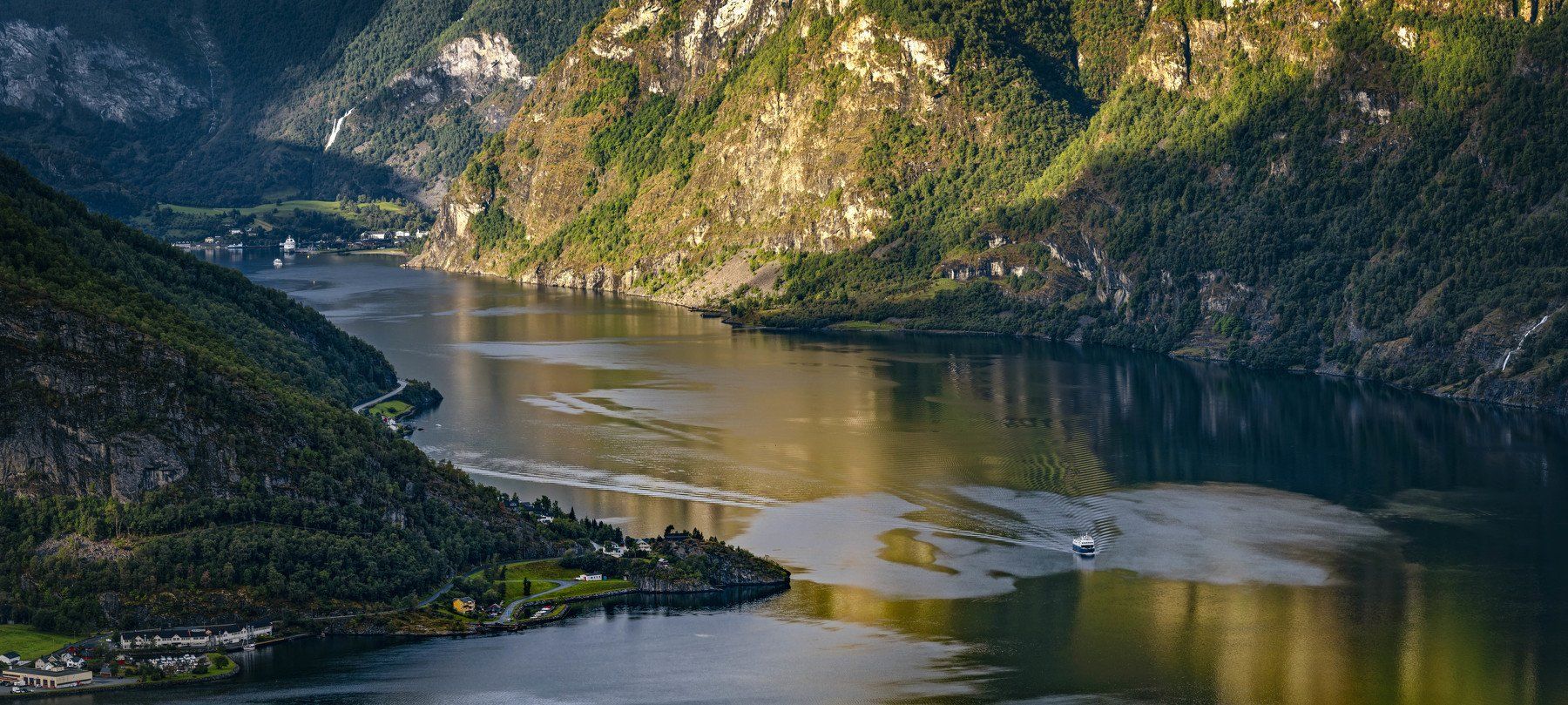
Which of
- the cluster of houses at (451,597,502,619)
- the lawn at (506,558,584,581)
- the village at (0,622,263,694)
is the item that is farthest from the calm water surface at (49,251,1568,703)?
the lawn at (506,558,584,581)

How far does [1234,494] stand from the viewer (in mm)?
124688

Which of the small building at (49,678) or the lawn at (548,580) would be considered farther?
the lawn at (548,580)

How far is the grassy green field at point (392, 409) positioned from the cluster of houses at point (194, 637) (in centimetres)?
5559

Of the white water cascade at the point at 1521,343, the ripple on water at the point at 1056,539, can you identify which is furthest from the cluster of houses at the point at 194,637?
the white water cascade at the point at 1521,343

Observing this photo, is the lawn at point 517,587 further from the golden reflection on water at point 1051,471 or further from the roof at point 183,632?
the roof at point 183,632

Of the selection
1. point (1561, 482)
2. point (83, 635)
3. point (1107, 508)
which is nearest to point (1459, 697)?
point (1107, 508)

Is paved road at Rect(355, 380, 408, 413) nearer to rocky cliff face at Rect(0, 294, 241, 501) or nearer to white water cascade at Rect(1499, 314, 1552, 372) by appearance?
Answer: rocky cliff face at Rect(0, 294, 241, 501)

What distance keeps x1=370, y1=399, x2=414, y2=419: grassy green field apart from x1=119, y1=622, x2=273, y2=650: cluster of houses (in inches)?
2188

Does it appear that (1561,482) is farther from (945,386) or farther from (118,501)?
(118,501)

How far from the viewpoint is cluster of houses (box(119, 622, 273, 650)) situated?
3551 inches

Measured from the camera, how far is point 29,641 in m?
89.5

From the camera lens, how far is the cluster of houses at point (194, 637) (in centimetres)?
9019

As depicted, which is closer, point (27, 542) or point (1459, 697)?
point (1459, 697)

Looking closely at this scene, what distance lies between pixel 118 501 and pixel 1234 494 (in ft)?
211
